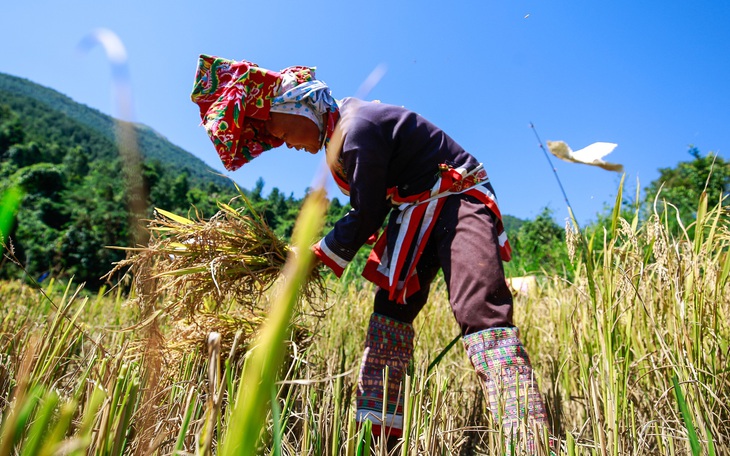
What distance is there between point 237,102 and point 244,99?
25mm

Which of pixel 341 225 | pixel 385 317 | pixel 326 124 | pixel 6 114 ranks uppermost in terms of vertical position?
pixel 6 114

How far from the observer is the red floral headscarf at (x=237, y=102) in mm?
1376

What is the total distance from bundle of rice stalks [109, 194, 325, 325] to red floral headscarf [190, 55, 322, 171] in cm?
→ 20

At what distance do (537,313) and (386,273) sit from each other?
1.78m

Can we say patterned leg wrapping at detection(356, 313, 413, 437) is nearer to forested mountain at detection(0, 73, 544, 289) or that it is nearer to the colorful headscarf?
the colorful headscarf

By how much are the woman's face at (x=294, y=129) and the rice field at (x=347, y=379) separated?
0.49 meters

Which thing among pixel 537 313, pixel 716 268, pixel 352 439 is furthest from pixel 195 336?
pixel 537 313

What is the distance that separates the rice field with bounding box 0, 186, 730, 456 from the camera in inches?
17.5

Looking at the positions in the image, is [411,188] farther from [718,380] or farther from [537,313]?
[537,313]

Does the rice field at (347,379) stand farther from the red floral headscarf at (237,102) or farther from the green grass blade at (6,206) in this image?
the red floral headscarf at (237,102)

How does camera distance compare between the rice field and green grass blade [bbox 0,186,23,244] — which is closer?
green grass blade [bbox 0,186,23,244]

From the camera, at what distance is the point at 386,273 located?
4.56ft

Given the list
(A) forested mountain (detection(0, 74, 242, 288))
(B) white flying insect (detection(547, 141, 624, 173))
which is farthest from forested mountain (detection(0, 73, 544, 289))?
(B) white flying insect (detection(547, 141, 624, 173))

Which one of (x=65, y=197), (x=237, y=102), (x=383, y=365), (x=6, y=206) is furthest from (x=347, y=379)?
(x=65, y=197)
